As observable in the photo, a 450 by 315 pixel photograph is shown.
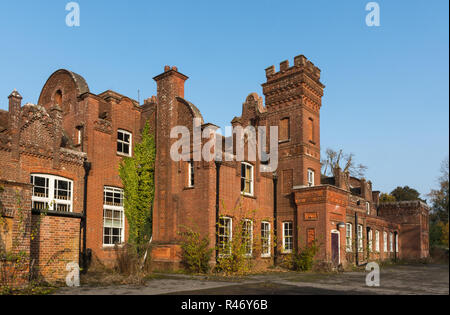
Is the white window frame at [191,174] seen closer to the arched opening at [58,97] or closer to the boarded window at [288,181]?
the boarded window at [288,181]

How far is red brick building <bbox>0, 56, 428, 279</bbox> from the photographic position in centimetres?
1647

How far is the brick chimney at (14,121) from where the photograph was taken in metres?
16.0

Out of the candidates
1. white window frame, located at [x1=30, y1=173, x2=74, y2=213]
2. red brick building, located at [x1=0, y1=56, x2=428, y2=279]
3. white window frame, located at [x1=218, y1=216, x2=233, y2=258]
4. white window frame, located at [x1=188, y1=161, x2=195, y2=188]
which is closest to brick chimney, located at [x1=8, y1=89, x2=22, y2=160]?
red brick building, located at [x1=0, y1=56, x2=428, y2=279]

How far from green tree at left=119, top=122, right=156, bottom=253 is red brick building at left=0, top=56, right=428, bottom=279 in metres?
0.33

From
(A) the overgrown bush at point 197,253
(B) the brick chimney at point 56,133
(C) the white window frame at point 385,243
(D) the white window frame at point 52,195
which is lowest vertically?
(C) the white window frame at point 385,243

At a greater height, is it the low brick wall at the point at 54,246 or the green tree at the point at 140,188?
the green tree at the point at 140,188

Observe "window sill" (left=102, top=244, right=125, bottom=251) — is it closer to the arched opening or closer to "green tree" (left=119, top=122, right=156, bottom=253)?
"green tree" (left=119, top=122, right=156, bottom=253)

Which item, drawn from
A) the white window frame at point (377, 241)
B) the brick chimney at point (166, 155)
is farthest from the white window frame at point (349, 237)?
the brick chimney at point (166, 155)

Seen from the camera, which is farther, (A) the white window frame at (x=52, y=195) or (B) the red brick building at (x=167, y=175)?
(A) the white window frame at (x=52, y=195)

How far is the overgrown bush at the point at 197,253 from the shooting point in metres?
18.7

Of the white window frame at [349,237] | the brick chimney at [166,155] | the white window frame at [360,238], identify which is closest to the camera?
the brick chimney at [166,155]

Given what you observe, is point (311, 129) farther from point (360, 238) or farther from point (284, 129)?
point (360, 238)

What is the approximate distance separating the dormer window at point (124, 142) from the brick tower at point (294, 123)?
8998 millimetres

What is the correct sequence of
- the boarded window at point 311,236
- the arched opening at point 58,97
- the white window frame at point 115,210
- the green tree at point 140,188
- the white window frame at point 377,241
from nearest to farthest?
the white window frame at point 115,210 < the green tree at point 140,188 < the arched opening at point 58,97 < the boarded window at point 311,236 < the white window frame at point 377,241
